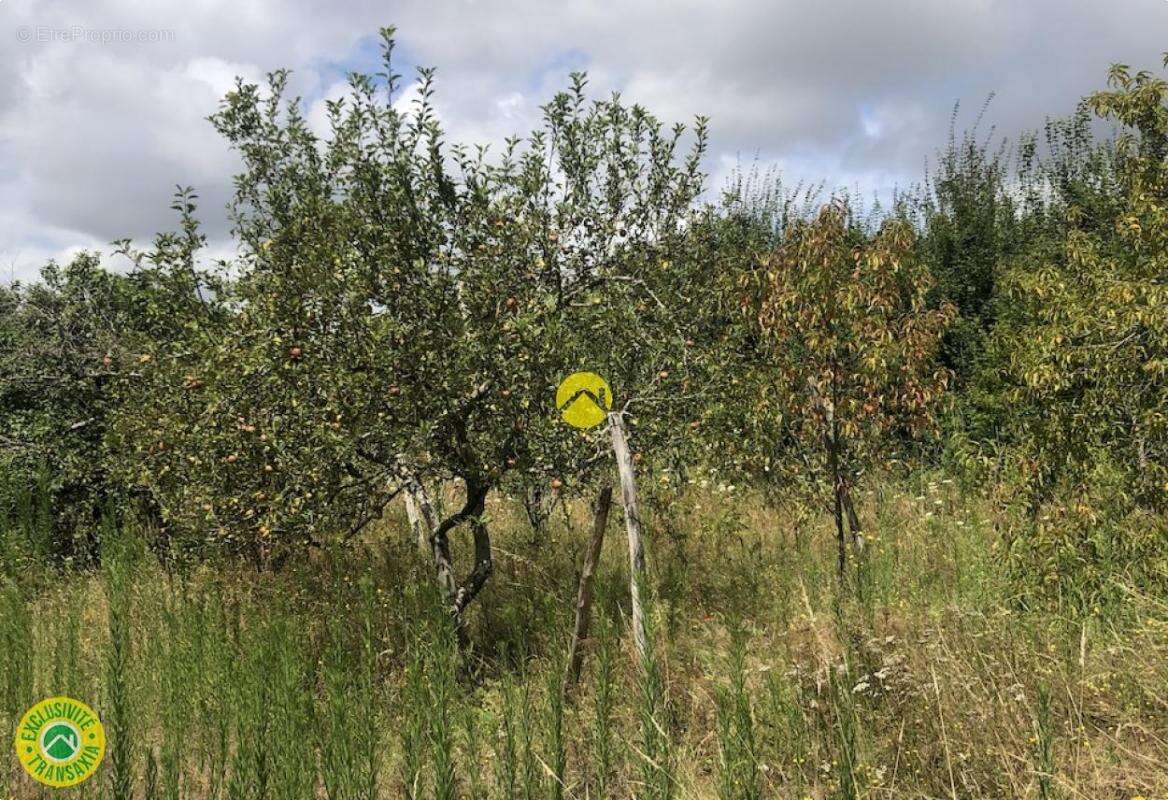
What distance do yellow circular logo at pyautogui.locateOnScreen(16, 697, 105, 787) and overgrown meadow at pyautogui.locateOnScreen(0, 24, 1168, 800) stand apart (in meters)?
0.26

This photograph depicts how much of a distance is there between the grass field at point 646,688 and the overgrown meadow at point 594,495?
0.03 meters

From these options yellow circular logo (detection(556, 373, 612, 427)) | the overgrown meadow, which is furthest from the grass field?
yellow circular logo (detection(556, 373, 612, 427))

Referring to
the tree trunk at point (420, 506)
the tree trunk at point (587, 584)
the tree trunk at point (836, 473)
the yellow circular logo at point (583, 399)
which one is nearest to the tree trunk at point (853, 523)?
the tree trunk at point (836, 473)

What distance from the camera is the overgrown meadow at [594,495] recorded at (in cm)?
345

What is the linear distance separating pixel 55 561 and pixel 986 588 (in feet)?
27.1

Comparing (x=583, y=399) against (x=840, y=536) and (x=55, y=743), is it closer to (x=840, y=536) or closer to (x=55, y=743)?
(x=840, y=536)

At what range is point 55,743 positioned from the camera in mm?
2789

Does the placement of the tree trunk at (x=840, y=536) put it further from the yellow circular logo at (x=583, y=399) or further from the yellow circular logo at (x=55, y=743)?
the yellow circular logo at (x=55, y=743)

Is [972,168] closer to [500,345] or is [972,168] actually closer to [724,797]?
[500,345]

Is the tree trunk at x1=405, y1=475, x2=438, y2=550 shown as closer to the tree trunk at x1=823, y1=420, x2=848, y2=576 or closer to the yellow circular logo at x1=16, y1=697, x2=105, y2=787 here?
the yellow circular logo at x1=16, y1=697, x2=105, y2=787

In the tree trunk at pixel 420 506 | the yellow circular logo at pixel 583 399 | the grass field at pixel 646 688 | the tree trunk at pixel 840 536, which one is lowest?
the grass field at pixel 646 688

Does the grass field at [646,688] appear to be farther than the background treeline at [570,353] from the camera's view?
No

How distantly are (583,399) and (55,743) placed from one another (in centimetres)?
271

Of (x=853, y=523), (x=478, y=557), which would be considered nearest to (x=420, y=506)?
(x=478, y=557)
